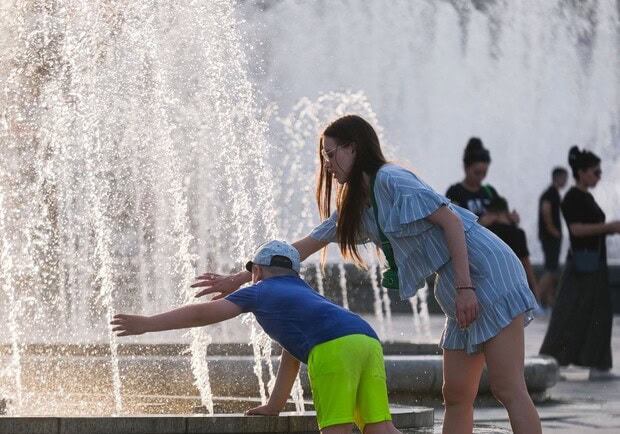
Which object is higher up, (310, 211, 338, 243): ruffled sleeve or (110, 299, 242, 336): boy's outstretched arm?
(310, 211, 338, 243): ruffled sleeve

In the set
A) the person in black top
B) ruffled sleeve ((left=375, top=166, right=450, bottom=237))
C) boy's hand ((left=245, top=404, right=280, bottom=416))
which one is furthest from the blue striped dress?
the person in black top

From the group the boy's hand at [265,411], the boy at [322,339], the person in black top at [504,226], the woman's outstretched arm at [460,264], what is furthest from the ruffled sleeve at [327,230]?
the person in black top at [504,226]

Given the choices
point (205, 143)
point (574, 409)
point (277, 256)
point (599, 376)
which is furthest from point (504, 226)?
point (205, 143)

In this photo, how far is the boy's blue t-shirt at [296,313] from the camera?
4141 mm

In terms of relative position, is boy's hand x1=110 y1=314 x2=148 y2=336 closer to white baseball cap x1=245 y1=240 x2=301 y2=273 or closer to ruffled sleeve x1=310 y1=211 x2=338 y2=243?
white baseball cap x1=245 y1=240 x2=301 y2=273

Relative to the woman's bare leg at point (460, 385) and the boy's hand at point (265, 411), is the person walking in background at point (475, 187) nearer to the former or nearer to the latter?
the boy's hand at point (265, 411)

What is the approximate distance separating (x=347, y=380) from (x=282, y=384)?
52 centimetres

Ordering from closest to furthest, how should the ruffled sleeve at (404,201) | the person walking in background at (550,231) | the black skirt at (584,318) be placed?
the ruffled sleeve at (404,201)
the black skirt at (584,318)
the person walking in background at (550,231)

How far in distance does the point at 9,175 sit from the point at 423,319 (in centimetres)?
668

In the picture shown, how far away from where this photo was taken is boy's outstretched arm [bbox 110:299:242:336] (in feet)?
12.9

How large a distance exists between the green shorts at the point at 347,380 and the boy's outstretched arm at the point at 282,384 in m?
0.33

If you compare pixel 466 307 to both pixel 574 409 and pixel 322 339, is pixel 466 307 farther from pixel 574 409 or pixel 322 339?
pixel 574 409

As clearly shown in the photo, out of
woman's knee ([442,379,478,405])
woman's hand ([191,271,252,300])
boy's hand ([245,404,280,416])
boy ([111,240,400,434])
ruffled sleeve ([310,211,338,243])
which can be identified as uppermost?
ruffled sleeve ([310,211,338,243])

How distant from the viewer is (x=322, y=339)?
4145 mm
